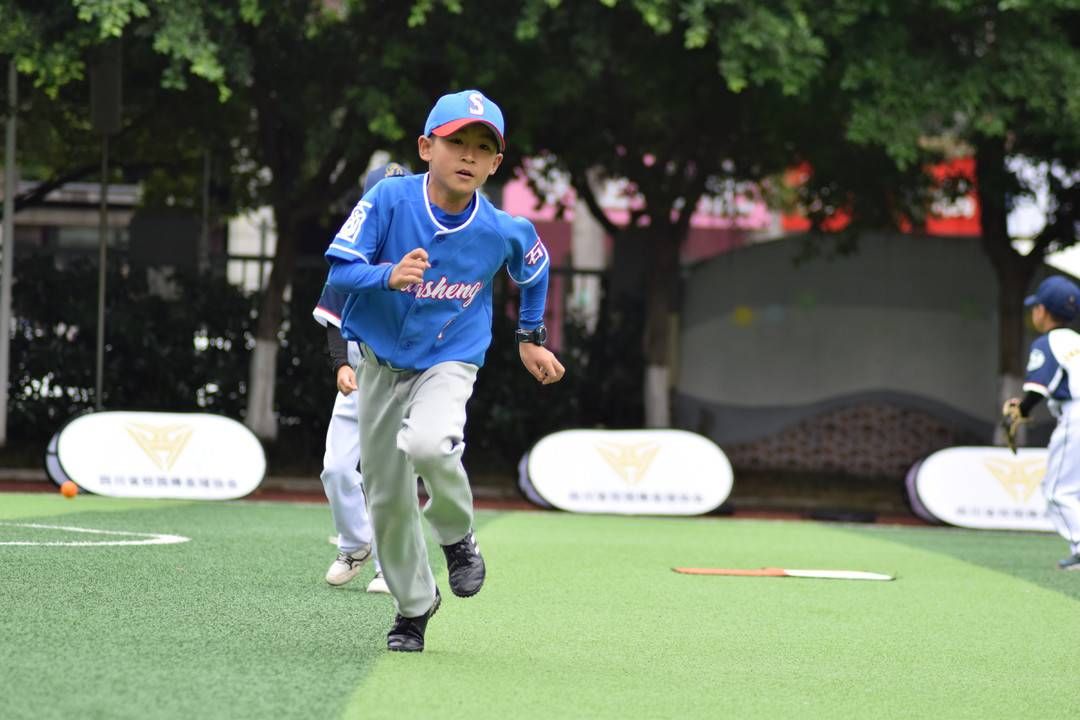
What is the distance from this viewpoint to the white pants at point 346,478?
8.03 m

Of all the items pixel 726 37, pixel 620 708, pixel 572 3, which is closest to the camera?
pixel 620 708

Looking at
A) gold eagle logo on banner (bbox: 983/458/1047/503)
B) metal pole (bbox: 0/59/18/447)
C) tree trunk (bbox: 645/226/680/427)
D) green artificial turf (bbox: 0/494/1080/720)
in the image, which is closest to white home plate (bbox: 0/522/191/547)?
green artificial turf (bbox: 0/494/1080/720)

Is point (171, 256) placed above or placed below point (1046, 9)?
below

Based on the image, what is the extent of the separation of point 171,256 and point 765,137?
294 inches

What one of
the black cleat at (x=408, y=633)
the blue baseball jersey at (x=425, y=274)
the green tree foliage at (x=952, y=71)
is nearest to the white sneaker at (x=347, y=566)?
the black cleat at (x=408, y=633)

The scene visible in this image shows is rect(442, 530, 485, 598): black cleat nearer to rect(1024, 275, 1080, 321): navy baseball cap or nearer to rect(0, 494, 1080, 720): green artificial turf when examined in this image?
rect(0, 494, 1080, 720): green artificial turf

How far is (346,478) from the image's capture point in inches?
316

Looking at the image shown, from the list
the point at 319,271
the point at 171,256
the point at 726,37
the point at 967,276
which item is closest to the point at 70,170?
the point at 171,256

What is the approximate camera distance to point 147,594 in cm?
716

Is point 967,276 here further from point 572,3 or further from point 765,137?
point 572,3

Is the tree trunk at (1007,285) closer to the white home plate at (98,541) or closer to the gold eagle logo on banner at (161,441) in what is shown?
the gold eagle logo on banner at (161,441)

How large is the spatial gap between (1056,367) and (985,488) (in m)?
4.57

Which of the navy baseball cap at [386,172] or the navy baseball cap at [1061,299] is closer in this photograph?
the navy baseball cap at [386,172]

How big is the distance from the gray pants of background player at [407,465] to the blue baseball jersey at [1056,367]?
623 centimetres
